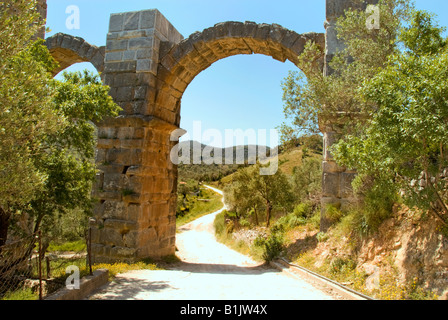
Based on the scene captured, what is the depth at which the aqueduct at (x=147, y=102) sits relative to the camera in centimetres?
848

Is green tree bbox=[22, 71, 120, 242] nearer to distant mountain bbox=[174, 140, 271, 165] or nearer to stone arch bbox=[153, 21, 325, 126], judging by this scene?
stone arch bbox=[153, 21, 325, 126]

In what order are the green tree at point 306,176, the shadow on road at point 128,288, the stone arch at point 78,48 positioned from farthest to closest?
the green tree at point 306,176, the stone arch at point 78,48, the shadow on road at point 128,288

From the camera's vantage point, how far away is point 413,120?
401 cm

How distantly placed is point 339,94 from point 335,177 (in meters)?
2.11

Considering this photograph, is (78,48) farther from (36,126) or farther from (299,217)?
(299,217)

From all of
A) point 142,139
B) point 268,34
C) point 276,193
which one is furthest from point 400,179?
point 276,193

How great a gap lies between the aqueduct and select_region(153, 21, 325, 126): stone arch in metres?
0.02

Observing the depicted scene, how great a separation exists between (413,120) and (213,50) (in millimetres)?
6421

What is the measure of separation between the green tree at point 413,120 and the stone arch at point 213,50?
347cm

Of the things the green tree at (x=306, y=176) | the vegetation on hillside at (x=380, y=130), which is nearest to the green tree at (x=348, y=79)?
the vegetation on hillside at (x=380, y=130)

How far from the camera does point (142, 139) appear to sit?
8.75m

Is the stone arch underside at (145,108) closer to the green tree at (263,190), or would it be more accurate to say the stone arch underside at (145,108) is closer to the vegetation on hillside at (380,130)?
the vegetation on hillside at (380,130)

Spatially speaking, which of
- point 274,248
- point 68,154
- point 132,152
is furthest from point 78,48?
point 274,248

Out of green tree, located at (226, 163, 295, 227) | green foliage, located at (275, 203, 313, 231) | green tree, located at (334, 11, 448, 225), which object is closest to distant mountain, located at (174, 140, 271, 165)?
green tree, located at (226, 163, 295, 227)
